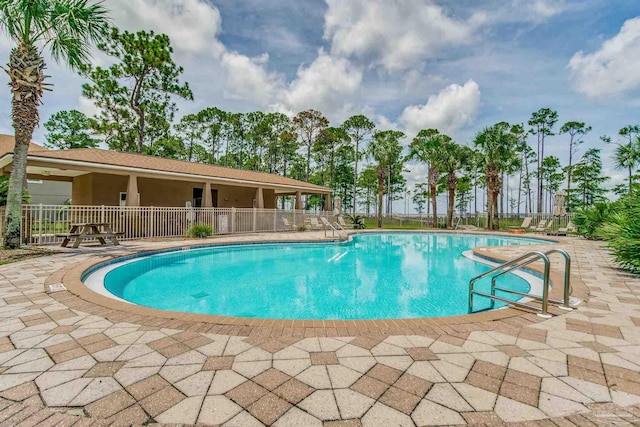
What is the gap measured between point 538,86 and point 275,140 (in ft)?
92.1

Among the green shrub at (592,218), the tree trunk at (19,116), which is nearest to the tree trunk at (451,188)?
the green shrub at (592,218)

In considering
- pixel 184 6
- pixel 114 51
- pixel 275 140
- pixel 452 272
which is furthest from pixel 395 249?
pixel 275 140

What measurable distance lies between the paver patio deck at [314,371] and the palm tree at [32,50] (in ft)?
22.7

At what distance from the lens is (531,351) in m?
2.64

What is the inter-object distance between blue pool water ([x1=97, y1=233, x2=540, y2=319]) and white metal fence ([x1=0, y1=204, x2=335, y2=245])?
3502mm

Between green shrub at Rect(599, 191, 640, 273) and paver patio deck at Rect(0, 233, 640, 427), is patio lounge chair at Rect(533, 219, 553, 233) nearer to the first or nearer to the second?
green shrub at Rect(599, 191, 640, 273)

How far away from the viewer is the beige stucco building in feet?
37.6

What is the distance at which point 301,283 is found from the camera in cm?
727

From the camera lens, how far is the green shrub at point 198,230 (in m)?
13.0

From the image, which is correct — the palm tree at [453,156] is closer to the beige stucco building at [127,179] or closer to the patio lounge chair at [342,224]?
the patio lounge chair at [342,224]

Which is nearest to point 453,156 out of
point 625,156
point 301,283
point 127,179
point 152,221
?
point 625,156

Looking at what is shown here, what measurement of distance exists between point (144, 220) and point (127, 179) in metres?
4.42

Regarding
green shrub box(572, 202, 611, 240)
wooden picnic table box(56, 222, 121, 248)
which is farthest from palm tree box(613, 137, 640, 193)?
wooden picnic table box(56, 222, 121, 248)

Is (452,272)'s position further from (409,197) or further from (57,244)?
(409,197)
